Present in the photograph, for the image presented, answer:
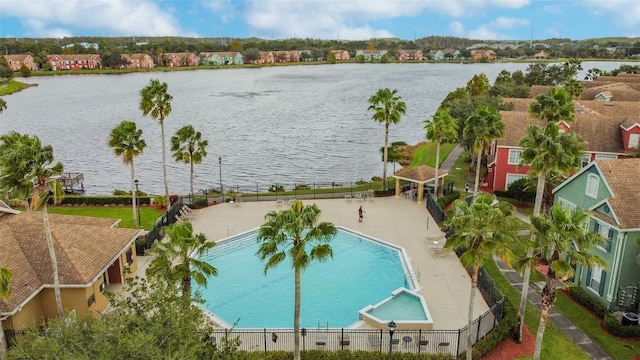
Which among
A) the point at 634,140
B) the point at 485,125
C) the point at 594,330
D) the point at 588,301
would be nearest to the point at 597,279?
the point at 588,301

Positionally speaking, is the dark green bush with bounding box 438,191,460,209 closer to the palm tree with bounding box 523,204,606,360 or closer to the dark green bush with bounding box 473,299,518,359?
the dark green bush with bounding box 473,299,518,359

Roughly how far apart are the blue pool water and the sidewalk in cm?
683

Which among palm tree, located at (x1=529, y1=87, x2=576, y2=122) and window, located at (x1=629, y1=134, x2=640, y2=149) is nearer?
palm tree, located at (x1=529, y1=87, x2=576, y2=122)

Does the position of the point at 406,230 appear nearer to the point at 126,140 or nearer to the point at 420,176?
the point at 420,176

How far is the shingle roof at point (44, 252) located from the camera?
2444 cm

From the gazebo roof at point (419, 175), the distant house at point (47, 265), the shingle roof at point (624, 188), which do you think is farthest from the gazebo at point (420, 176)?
the distant house at point (47, 265)

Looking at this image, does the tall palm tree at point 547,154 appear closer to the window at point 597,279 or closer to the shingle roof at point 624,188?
the shingle roof at point 624,188

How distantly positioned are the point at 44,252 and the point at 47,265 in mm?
895

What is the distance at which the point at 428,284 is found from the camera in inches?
1218

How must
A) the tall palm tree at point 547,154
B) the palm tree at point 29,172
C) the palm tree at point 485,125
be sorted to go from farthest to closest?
the palm tree at point 485,125 → the tall palm tree at point 547,154 → the palm tree at point 29,172

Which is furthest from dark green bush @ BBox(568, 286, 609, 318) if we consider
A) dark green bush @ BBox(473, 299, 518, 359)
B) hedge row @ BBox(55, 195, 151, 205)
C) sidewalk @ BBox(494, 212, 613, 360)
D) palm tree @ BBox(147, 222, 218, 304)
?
hedge row @ BBox(55, 195, 151, 205)

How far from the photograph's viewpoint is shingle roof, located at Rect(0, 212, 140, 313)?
24438mm

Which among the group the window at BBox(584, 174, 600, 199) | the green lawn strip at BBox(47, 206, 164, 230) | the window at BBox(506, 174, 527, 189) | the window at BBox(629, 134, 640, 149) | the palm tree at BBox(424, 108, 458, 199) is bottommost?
the green lawn strip at BBox(47, 206, 164, 230)

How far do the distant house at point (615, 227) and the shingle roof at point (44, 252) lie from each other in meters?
28.2
